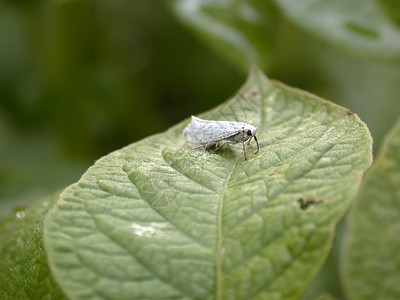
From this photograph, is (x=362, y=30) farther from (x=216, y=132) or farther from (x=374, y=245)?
(x=374, y=245)

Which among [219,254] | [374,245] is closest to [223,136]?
[219,254]

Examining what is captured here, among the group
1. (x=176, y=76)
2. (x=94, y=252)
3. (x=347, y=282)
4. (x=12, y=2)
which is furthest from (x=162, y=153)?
(x=12, y=2)

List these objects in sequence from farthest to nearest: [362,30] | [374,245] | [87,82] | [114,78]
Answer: [114,78] < [87,82] < [362,30] < [374,245]

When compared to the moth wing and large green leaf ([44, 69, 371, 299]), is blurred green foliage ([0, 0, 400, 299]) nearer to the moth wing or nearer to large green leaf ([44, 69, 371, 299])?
the moth wing

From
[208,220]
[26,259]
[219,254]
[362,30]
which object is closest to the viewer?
[219,254]

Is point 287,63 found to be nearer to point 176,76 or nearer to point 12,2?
point 176,76

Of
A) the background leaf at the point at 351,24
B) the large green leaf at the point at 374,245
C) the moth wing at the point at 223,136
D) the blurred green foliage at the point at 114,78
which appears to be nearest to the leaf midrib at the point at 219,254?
the large green leaf at the point at 374,245

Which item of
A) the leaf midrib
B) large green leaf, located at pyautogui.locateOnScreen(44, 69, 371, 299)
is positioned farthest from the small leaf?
the leaf midrib
